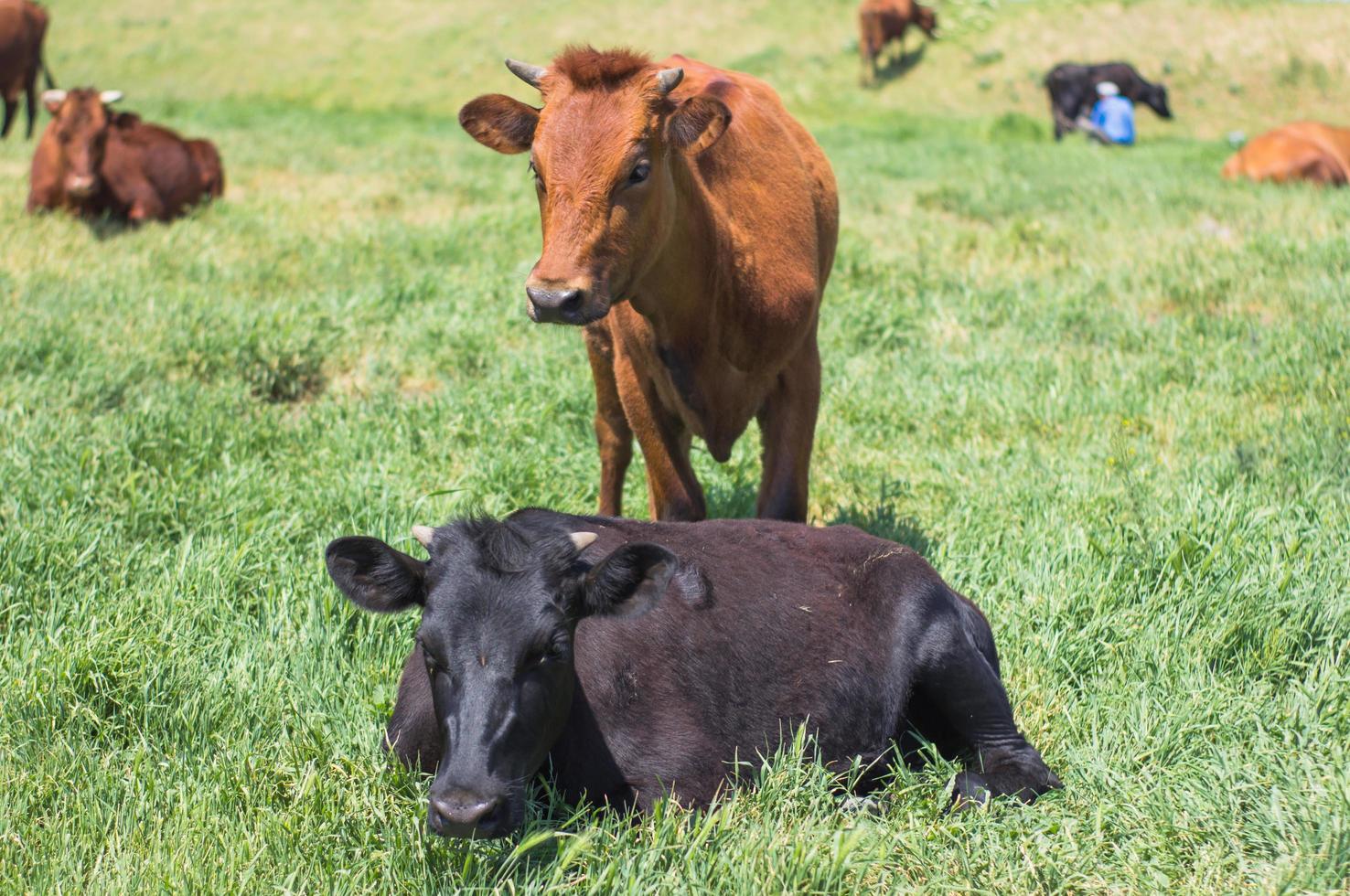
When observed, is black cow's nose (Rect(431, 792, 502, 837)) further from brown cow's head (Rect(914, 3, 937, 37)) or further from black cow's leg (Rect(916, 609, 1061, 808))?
brown cow's head (Rect(914, 3, 937, 37))

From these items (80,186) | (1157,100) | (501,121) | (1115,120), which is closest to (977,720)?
(501,121)

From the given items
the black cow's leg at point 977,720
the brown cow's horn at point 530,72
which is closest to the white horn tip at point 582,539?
the black cow's leg at point 977,720

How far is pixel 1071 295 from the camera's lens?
8.33 meters

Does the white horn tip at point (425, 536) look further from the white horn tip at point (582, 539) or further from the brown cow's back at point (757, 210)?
the brown cow's back at point (757, 210)

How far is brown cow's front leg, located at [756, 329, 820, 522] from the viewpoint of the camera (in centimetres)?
497

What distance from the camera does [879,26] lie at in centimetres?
2989

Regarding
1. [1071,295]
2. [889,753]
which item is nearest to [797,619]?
[889,753]

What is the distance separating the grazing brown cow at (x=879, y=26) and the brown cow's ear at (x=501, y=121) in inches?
1034

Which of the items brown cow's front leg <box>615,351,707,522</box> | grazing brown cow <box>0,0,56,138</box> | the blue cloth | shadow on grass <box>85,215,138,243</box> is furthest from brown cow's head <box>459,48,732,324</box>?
the blue cloth

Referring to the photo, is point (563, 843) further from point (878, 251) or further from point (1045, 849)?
point (878, 251)

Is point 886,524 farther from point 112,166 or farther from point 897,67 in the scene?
point 897,67

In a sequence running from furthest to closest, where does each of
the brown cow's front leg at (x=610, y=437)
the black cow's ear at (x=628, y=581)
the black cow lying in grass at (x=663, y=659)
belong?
the brown cow's front leg at (x=610, y=437) → the black cow's ear at (x=628, y=581) → the black cow lying in grass at (x=663, y=659)

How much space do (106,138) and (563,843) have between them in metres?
10.7

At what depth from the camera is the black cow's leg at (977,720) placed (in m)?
3.49
